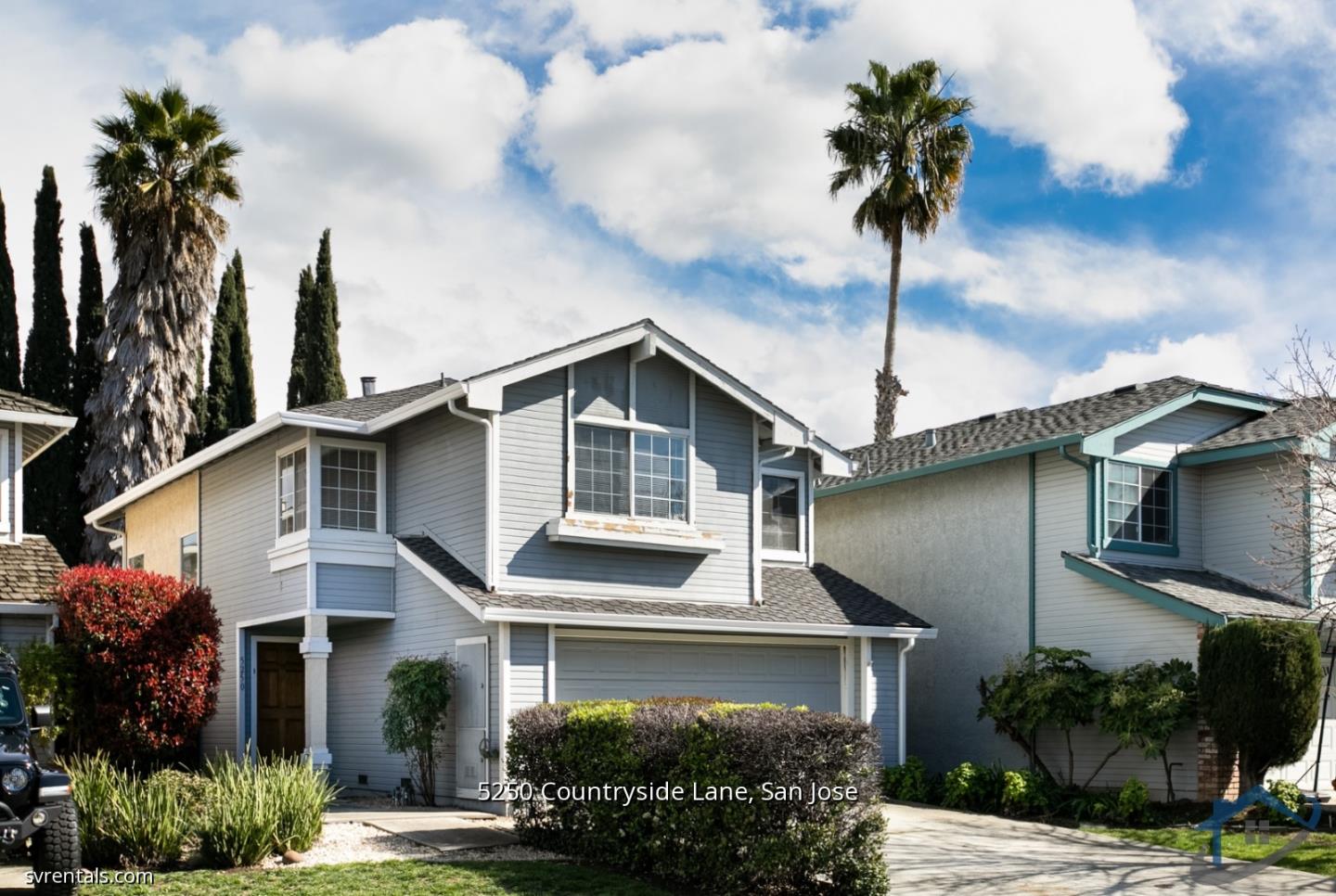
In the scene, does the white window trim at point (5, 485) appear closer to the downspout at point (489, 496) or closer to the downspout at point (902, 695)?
the downspout at point (489, 496)

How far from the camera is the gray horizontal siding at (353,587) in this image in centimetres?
1884

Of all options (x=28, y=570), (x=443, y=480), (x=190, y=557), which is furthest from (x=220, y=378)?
(x=443, y=480)

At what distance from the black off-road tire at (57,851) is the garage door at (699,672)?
779 centimetres

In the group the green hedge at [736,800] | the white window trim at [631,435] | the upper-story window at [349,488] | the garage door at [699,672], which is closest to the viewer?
the green hedge at [736,800]

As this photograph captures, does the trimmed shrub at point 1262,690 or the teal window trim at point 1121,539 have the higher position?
the teal window trim at point 1121,539

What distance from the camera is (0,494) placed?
20.8 meters

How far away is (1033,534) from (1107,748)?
3459 mm

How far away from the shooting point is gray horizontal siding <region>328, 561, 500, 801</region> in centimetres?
1827

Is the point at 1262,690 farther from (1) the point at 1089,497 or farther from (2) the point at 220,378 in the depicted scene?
(2) the point at 220,378

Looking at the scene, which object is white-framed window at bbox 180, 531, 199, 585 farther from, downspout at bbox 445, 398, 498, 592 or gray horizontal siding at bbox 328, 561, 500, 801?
downspout at bbox 445, 398, 498, 592

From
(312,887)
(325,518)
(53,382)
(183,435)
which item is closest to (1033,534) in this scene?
(325,518)

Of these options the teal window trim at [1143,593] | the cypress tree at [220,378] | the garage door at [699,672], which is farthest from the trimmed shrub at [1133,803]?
the cypress tree at [220,378]

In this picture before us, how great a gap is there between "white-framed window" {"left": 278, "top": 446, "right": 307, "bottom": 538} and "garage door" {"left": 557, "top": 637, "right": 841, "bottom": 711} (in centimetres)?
439

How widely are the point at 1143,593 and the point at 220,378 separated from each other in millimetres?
25999
